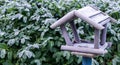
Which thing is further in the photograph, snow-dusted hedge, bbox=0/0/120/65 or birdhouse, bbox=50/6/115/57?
snow-dusted hedge, bbox=0/0/120/65

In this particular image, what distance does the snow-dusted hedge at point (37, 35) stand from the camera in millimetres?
2754

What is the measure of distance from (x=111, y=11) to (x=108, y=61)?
70cm

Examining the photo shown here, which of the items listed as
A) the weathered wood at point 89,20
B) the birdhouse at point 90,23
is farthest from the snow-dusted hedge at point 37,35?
the weathered wood at point 89,20

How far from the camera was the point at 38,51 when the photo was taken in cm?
280

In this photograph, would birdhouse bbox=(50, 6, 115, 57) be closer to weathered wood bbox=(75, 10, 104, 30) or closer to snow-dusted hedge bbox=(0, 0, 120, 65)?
weathered wood bbox=(75, 10, 104, 30)

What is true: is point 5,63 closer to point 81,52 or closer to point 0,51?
point 0,51

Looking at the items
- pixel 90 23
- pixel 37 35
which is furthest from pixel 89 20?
pixel 37 35

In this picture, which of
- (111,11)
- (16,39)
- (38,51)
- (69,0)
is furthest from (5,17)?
(111,11)

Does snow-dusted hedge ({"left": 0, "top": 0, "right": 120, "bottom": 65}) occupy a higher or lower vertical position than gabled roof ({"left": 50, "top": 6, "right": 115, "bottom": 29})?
lower

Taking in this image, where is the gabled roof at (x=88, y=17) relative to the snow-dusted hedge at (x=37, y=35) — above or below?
above

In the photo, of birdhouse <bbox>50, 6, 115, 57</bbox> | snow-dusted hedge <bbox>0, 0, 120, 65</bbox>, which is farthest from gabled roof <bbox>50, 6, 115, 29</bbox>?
snow-dusted hedge <bbox>0, 0, 120, 65</bbox>

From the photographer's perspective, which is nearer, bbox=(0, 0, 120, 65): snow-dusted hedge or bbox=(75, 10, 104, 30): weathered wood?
bbox=(75, 10, 104, 30): weathered wood

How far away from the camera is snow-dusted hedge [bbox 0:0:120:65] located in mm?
2754

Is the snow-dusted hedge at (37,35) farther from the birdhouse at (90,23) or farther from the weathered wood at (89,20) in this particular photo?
the weathered wood at (89,20)
